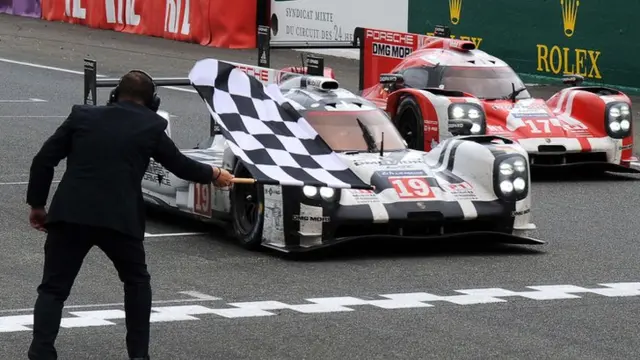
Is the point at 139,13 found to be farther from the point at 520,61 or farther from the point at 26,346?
the point at 26,346

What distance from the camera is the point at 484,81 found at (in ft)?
53.4

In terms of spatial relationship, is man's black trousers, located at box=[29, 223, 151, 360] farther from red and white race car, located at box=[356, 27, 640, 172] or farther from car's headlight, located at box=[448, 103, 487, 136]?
car's headlight, located at box=[448, 103, 487, 136]

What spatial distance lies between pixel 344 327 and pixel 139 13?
23994mm

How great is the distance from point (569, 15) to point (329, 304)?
1527 centimetres

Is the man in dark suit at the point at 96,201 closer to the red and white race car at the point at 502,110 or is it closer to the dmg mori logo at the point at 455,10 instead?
the red and white race car at the point at 502,110

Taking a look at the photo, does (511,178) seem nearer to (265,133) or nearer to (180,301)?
(265,133)

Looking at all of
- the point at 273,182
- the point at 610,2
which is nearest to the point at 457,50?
the point at 610,2

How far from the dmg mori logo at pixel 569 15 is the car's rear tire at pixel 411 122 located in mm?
8374

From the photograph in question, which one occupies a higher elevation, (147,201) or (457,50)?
(457,50)

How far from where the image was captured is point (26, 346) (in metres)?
7.82

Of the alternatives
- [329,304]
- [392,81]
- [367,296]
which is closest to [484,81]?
[392,81]

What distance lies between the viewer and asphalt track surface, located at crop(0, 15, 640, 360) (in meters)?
8.05

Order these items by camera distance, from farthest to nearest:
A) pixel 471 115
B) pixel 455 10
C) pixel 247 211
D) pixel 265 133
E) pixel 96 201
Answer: pixel 455 10
pixel 471 115
pixel 247 211
pixel 265 133
pixel 96 201

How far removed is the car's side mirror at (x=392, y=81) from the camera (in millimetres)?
16016
